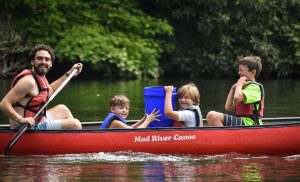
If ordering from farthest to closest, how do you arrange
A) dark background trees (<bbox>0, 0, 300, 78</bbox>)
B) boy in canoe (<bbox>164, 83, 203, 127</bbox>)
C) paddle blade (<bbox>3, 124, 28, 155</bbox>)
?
dark background trees (<bbox>0, 0, 300, 78</bbox>) → boy in canoe (<bbox>164, 83, 203, 127</bbox>) → paddle blade (<bbox>3, 124, 28, 155</bbox>)

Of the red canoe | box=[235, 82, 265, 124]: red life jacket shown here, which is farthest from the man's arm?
box=[235, 82, 265, 124]: red life jacket

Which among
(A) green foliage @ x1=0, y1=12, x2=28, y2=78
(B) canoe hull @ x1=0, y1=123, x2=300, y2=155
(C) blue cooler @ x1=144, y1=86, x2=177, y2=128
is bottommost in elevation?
(B) canoe hull @ x1=0, y1=123, x2=300, y2=155

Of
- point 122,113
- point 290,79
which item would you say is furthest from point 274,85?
point 122,113

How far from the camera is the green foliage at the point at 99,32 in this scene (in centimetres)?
2989

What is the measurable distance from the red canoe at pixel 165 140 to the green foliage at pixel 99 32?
59.9 feet

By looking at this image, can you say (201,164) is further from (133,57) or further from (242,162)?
(133,57)

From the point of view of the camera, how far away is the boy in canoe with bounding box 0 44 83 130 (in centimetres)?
1080

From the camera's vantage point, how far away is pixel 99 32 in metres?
31.2

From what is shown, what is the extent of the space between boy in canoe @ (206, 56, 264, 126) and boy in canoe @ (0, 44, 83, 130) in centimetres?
183

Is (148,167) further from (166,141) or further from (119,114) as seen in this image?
(119,114)

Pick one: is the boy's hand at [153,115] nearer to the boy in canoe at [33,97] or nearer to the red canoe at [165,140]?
the red canoe at [165,140]

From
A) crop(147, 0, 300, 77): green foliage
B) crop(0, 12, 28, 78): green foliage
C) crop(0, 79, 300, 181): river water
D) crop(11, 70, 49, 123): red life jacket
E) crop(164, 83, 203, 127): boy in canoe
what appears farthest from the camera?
crop(147, 0, 300, 77): green foliage

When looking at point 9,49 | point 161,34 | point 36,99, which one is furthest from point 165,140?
point 161,34

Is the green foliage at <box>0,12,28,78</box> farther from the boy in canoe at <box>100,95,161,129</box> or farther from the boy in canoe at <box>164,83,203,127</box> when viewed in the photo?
the boy in canoe at <box>164,83,203,127</box>
